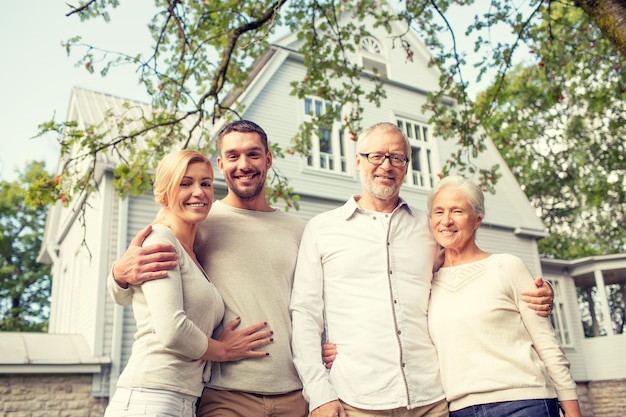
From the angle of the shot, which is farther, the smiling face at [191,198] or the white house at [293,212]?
the white house at [293,212]

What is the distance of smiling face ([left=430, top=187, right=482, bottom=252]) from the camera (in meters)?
3.00

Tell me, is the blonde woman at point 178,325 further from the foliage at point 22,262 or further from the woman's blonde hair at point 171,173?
the foliage at point 22,262

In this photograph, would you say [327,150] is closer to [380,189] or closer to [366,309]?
[380,189]

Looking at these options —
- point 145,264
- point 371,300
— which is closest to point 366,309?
point 371,300

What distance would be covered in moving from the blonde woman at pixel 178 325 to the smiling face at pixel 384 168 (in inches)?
33.5

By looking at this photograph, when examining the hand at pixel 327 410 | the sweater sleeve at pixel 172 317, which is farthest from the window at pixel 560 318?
the sweater sleeve at pixel 172 317

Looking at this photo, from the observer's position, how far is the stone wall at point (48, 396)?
911 centimetres

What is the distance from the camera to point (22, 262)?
27.5m

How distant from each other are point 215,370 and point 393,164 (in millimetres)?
1383

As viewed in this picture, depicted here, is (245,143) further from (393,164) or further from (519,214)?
(519,214)

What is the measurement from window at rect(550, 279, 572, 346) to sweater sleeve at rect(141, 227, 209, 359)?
1616cm

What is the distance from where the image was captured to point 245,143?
3119 mm

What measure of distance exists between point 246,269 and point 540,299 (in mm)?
1446

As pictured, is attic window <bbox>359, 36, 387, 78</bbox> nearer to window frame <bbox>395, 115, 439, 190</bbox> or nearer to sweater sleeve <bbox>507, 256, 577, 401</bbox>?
window frame <bbox>395, 115, 439, 190</bbox>
